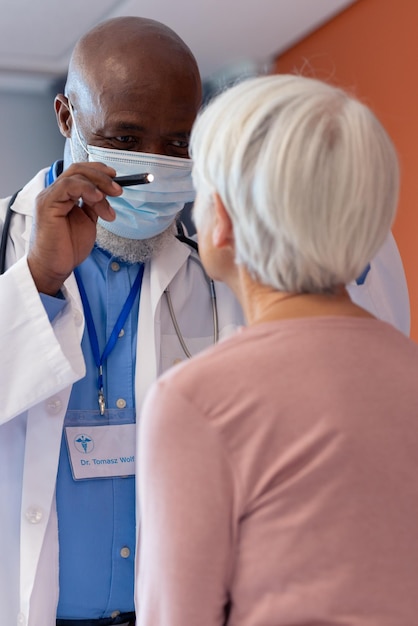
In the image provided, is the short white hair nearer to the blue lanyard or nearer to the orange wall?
the blue lanyard

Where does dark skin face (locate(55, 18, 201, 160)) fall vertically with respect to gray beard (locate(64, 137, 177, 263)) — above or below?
above

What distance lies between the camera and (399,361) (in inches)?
35.9

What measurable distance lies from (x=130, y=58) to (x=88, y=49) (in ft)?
0.40

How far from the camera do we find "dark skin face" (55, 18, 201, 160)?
1.62 m

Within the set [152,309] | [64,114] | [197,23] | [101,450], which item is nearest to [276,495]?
[101,450]

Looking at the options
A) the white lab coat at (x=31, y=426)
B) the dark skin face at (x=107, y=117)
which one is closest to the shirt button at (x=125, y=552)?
the white lab coat at (x=31, y=426)

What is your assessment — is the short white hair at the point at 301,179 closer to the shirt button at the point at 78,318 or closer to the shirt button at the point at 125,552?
the shirt button at the point at 78,318

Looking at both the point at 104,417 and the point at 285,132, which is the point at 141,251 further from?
the point at 285,132

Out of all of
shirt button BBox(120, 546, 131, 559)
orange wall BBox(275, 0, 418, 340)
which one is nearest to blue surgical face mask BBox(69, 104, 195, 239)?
shirt button BBox(120, 546, 131, 559)

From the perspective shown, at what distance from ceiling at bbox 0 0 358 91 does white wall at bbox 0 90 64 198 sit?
69 cm

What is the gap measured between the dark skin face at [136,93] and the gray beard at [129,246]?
17 cm

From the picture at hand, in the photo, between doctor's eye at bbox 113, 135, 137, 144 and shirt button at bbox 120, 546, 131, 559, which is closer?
shirt button at bbox 120, 546, 131, 559

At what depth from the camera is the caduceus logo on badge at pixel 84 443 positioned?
58.6 inches

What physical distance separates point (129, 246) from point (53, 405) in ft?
1.17
